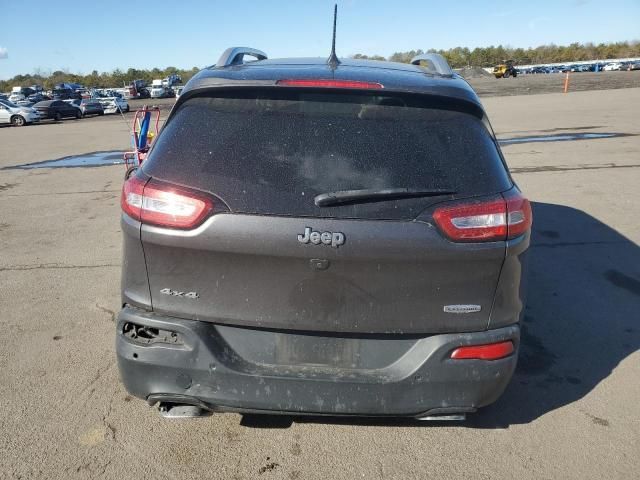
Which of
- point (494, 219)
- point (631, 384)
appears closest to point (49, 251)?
point (494, 219)

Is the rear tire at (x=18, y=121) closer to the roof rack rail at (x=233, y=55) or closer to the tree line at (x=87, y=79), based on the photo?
the roof rack rail at (x=233, y=55)

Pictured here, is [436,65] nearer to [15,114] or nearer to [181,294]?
[181,294]

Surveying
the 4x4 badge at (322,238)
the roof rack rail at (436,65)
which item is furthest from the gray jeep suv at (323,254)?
the roof rack rail at (436,65)

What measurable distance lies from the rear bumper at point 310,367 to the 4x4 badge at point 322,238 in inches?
17.6

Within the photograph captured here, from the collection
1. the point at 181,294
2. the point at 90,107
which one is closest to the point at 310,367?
the point at 181,294

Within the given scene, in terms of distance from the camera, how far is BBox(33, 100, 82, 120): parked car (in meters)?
33.0

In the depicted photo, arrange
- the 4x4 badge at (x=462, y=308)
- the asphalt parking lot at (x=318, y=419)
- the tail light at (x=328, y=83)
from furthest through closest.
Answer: the asphalt parking lot at (x=318, y=419)
the tail light at (x=328, y=83)
the 4x4 badge at (x=462, y=308)

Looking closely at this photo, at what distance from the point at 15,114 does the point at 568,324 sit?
110 ft

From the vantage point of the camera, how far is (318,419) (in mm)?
2947

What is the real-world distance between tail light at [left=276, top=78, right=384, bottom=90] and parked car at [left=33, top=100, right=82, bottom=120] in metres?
35.4

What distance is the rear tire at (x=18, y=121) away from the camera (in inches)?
1193

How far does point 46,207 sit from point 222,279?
22.7 feet

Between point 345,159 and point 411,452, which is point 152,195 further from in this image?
point 411,452

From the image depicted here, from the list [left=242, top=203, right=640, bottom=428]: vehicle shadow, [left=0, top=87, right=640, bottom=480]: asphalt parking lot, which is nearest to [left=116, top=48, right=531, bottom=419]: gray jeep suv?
[left=0, top=87, right=640, bottom=480]: asphalt parking lot
